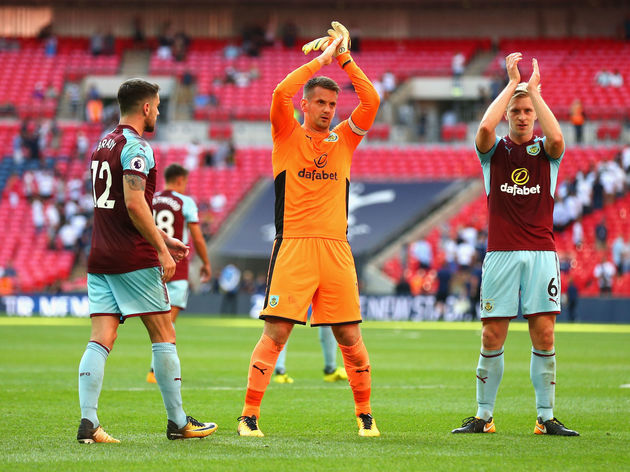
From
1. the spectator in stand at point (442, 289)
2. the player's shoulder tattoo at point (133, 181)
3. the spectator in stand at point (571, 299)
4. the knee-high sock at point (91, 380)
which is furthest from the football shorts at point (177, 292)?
the spectator in stand at point (571, 299)

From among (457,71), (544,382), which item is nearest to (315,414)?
(544,382)

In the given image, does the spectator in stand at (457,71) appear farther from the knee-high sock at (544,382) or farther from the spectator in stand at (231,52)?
the knee-high sock at (544,382)

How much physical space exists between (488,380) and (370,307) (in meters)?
23.6

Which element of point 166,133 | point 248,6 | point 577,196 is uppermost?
point 248,6

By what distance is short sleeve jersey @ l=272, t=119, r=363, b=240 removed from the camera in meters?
7.55

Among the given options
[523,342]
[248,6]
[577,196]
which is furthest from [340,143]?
[248,6]

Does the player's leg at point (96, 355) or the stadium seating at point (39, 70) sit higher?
the stadium seating at point (39, 70)

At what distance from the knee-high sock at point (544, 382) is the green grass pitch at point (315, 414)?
0.80 feet

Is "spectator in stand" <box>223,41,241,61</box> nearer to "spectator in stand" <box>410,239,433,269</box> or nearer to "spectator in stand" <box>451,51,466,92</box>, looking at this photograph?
"spectator in stand" <box>451,51,466,92</box>

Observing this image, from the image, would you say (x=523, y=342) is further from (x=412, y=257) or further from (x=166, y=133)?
(x=166, y=133)

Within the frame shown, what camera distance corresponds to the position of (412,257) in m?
34.1

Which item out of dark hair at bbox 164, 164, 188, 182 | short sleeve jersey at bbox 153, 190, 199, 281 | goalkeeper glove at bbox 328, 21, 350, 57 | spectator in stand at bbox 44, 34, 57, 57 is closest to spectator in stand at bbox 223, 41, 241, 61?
spectator in stand at bbox 44, 34, 57, 57

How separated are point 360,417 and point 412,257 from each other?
26601 mm

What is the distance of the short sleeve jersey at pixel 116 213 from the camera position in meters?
7.14
